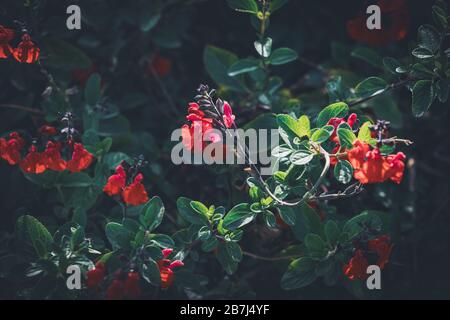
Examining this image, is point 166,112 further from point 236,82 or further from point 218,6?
point 218,6

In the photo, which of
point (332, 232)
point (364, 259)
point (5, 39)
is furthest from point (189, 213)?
point (5, 39)

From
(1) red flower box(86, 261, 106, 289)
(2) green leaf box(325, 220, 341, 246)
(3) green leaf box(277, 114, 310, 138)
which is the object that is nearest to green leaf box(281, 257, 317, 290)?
(2) green leaf box(325, 220, 341, 246)

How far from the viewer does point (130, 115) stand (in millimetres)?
2699

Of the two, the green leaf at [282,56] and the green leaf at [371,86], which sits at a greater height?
the green leaf at [282,56]

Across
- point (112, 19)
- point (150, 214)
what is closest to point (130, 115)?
point (112, 19)

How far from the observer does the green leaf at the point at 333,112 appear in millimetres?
1852

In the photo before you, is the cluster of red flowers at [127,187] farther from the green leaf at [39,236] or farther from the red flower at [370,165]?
the red flower at [370,165]

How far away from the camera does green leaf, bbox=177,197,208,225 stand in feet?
6.32

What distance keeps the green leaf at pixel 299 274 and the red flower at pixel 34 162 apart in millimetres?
815

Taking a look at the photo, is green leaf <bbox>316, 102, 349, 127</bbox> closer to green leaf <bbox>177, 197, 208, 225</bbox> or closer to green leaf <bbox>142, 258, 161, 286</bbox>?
green leaf <bbox>177, 197, 208, 225</bbox>

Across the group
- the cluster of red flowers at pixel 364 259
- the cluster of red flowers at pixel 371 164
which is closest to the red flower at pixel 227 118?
the cluster of red flowers at pixel 371 164

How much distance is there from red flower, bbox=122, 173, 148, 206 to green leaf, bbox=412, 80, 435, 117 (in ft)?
2.75

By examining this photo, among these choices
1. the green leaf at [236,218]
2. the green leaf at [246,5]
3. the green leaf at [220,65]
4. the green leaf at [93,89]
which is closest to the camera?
the green leaf at [236,218]

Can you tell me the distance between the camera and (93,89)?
228 cm
